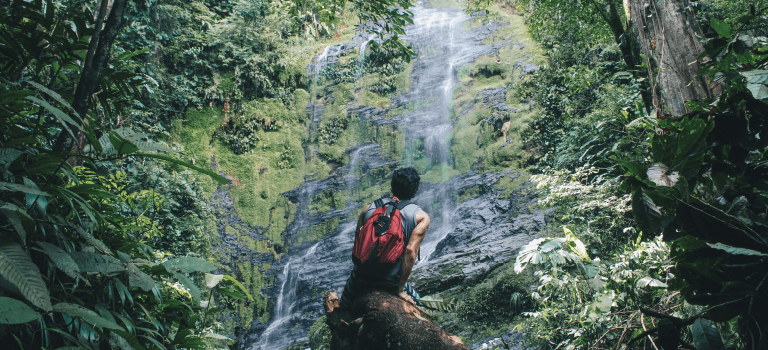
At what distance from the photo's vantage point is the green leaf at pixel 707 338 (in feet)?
2.94

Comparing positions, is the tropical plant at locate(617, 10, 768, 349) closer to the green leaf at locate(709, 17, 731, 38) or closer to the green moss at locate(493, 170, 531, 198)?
the green leaf at locate(709, 17, 731, 38)

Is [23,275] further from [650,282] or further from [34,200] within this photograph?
[650,282]

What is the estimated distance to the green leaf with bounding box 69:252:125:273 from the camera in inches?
40.8

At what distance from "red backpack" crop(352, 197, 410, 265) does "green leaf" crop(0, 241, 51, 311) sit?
1469 mm

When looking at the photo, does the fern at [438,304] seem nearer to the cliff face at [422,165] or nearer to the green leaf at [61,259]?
the green leaf at [61,259]

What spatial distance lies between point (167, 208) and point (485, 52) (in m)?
10.1

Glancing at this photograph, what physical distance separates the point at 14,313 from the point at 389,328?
5.14 feet

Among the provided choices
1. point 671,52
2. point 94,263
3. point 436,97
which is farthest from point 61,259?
point 436,97

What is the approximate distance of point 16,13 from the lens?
132cm

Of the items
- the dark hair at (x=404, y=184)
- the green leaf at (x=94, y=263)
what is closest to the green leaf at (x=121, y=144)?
the green leaf at (x=94, y=263)

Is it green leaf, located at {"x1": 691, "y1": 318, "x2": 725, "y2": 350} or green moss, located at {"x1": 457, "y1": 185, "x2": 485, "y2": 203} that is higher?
green leaf, located at {"x1": 691, "y1": 318, "x2": 725, "y2": 350}

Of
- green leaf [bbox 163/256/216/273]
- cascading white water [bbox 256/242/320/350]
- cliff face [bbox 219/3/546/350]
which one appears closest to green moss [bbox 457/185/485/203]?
cliff face [bbox 219/3/546/350]

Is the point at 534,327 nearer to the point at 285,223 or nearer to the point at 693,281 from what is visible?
the point at 693,281

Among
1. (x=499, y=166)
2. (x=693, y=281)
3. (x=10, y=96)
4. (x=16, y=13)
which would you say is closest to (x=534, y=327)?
(x=693, y=281)
